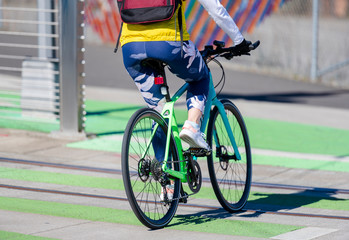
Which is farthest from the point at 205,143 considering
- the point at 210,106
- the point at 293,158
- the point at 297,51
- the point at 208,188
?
the point at 297,51

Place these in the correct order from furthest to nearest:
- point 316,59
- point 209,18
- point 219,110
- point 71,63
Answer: point 316,59 → point 209,18 → point 71,63 → point 219,110

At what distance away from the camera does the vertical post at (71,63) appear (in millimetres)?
9117

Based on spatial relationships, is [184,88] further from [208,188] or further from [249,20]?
[249,20]

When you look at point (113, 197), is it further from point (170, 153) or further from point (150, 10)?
point (150, 10)

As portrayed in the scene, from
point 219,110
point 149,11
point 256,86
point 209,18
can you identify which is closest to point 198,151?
point 219,110

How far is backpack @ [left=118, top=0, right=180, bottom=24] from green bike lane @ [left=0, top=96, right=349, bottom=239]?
1490 mm

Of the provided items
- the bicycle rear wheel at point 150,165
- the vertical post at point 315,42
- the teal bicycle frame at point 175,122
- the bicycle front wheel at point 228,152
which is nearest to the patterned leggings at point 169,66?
the teal bicycle frame at point 175,122

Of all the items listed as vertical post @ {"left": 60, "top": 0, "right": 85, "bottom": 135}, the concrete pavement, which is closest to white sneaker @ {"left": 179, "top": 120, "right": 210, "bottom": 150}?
the concrete pavement

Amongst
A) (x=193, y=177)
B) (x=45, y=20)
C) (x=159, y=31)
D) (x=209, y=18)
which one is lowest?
(x=193, y=177)

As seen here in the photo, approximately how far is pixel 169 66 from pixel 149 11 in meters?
0.45

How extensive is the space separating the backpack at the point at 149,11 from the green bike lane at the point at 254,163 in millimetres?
1487

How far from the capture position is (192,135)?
5391mm

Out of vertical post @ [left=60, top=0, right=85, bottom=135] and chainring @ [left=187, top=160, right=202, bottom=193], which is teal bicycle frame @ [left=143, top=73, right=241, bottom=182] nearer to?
chainring @ [left=187, top=160, right=202, bottom=193]

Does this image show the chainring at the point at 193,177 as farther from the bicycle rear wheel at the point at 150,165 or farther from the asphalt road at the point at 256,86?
the asphalt road at the point at 256,86
